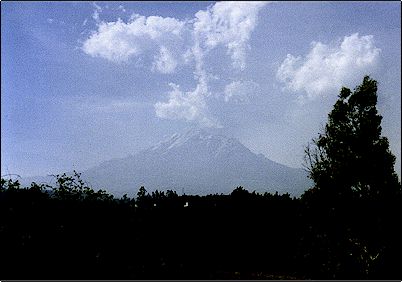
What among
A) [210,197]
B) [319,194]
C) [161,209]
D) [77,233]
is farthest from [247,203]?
[77,233]

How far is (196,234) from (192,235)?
0.55ft

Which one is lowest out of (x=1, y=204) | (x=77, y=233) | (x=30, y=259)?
(x=30, y=259)

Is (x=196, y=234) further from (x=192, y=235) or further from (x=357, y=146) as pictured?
(x=357, y=146)

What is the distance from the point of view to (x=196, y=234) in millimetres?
10484

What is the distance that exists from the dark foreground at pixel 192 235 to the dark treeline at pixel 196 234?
27 millimetres

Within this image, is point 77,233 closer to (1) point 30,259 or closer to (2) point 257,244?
(1) point 30,259

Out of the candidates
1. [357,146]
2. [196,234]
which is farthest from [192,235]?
[357,146]

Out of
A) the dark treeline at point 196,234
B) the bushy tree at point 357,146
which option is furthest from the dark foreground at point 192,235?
the bushy tree at point 357,146

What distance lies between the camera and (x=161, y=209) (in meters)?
9.98

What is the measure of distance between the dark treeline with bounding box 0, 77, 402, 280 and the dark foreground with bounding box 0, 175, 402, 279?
0.09 feet

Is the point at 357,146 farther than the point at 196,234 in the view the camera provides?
Yes

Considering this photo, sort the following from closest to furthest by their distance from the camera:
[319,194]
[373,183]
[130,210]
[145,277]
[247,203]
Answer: [145,277]
[130,210]
[319,194]
[247,203]
[373,183]

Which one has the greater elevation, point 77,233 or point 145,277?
point 77,233

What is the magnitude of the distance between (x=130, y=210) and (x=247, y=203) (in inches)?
170
